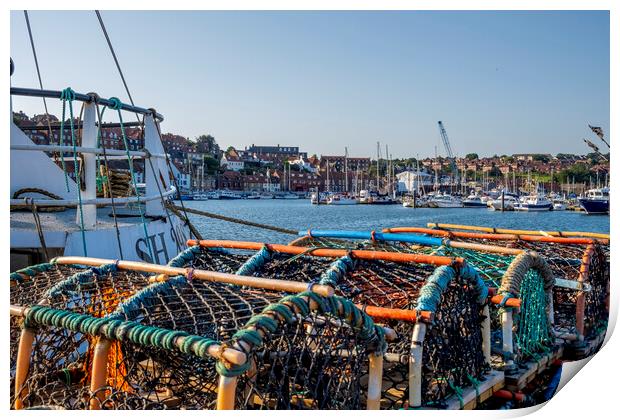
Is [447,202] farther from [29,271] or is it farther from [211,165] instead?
[29,271]

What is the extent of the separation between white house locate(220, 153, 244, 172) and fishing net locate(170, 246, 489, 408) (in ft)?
272

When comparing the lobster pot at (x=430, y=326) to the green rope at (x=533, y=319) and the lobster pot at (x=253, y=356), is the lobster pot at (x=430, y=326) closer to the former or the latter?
the lobster pot at (x=253, y=356)

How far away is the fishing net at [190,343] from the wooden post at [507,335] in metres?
0.96

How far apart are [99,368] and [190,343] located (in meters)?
0.58

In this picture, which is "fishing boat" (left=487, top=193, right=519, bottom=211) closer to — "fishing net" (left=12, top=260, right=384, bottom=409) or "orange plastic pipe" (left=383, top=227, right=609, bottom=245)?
"orange plastic pipe" (left=383, top=227, right=609, bottom=245)

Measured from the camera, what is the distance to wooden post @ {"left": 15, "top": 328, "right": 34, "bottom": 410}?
2525 mm

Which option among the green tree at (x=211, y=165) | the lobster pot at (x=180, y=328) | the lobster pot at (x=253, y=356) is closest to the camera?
the lobster pot at (x=253, y=356)

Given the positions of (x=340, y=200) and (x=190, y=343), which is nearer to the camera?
(x=190, y=343)

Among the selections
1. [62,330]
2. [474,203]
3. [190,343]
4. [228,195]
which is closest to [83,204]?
[62,330]

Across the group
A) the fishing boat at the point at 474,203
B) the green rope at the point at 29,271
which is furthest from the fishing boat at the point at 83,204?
the fishing boat at the point at 474,203

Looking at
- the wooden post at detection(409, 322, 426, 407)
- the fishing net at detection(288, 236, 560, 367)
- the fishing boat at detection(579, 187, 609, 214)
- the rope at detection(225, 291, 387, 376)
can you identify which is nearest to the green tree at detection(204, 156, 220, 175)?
the fishing boat at detection(579, 187, 609, 214)

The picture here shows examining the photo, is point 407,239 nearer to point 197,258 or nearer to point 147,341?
point 197,258

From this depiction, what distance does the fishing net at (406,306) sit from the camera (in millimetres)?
2797

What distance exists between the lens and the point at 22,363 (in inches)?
100
